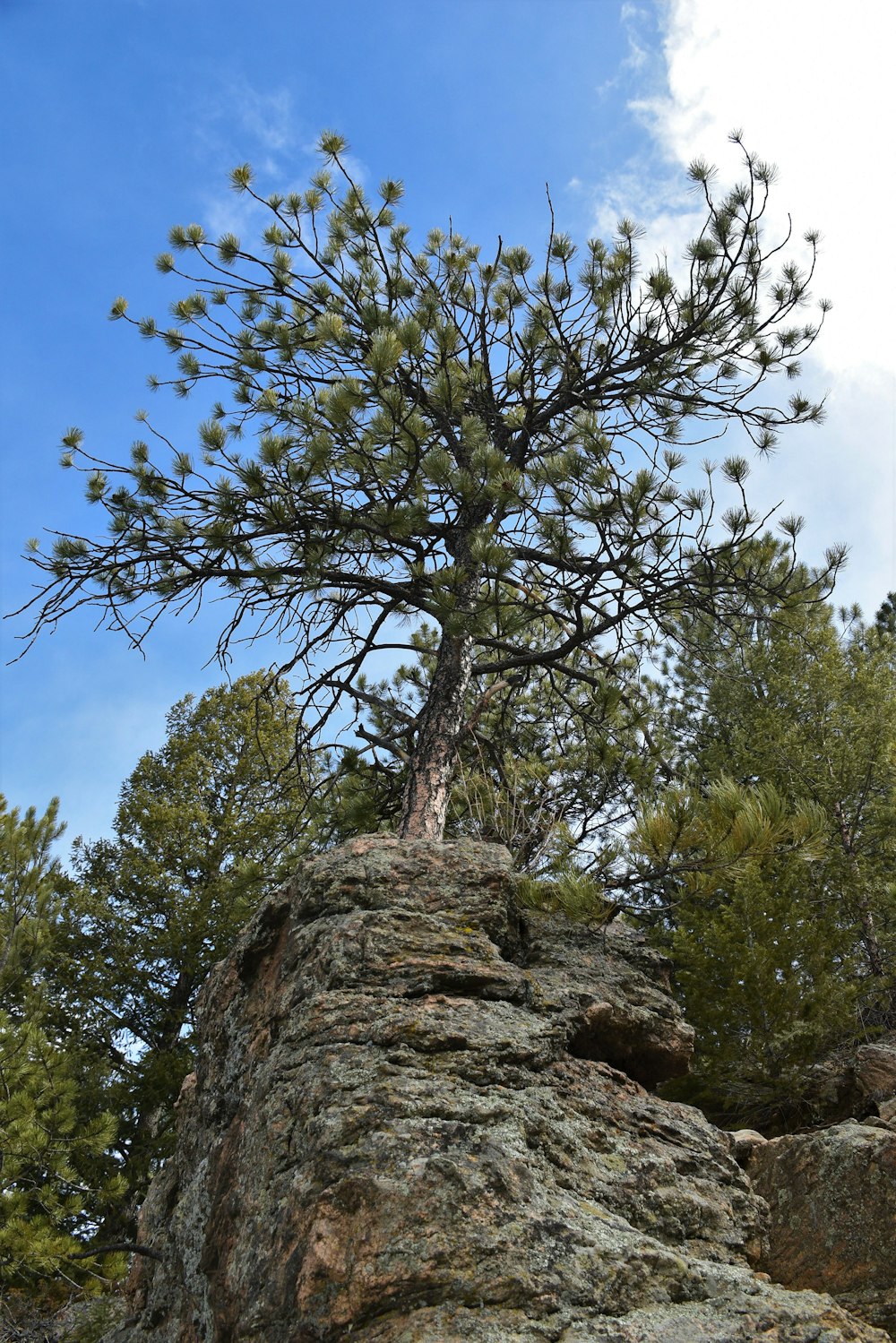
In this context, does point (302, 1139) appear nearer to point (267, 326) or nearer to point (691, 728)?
point (267, 326)

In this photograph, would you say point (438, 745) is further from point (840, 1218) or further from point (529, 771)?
point (840, 1218)

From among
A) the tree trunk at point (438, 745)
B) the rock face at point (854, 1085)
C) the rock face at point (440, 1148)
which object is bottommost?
the rock face at point (440, 1148)

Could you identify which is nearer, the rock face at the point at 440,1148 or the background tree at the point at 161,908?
the rock face at the point at 440,1148

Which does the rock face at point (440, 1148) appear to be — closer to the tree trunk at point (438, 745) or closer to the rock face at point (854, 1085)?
the tree trunk at point (438, 745)

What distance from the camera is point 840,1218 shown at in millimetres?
3719

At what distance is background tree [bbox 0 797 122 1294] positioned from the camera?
28.8 feet

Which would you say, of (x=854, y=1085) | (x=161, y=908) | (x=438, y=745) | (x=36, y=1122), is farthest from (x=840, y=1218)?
(x=161, y=908)

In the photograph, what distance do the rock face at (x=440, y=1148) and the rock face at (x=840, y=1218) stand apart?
24 centimetres

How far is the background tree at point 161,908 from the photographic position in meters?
12.7

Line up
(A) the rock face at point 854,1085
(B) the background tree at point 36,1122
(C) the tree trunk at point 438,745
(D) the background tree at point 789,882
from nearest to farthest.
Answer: (C) the tree trunk at point 438,745
(A) the rock face at point 854,1085
(D) the background tree at point 789,882
(B) the background tree at point 36,1122

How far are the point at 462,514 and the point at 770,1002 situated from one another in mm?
4900

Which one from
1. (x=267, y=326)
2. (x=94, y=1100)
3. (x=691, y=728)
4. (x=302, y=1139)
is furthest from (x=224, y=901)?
(x=302, y=1139)

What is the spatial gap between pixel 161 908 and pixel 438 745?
959 cm

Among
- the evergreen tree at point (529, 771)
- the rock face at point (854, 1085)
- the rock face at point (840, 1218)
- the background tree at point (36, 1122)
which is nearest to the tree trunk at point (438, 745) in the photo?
the evergreen tree at point (529, 771)
